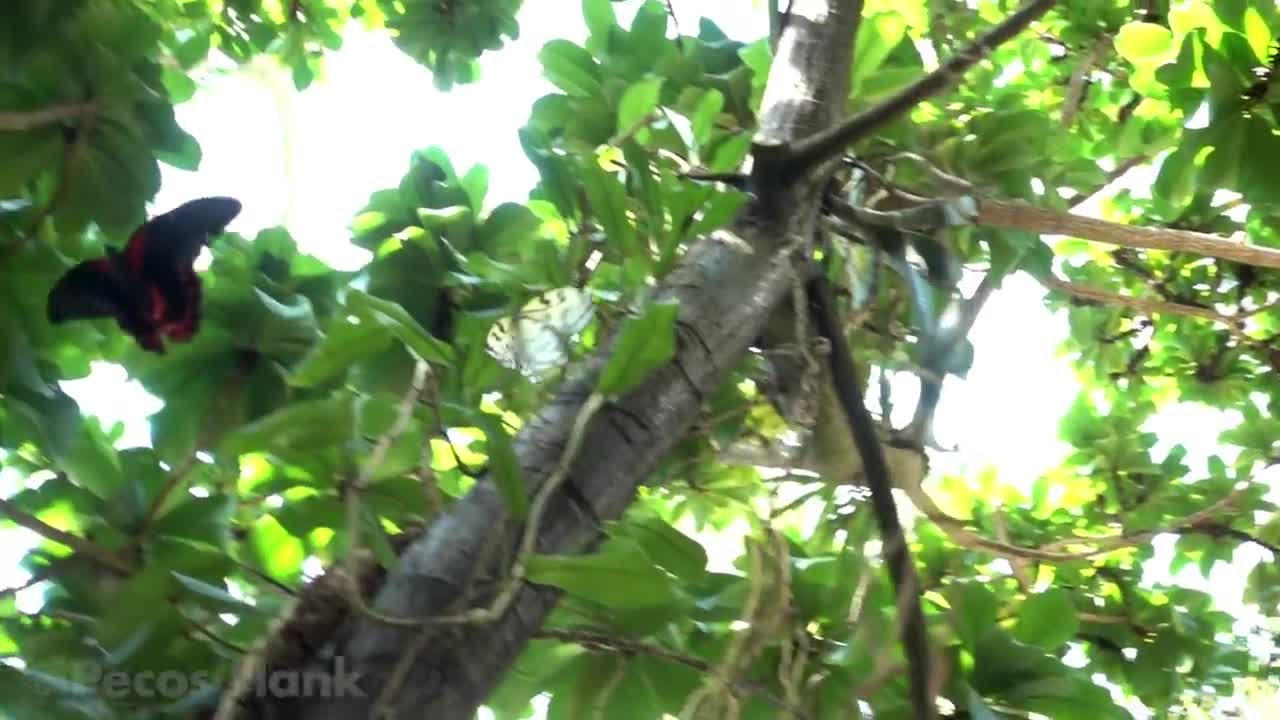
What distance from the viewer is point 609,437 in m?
0.39

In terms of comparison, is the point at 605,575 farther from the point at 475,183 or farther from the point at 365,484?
the point at 475,183

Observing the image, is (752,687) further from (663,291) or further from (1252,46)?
(1252,46)

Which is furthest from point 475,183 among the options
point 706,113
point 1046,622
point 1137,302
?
point 1137,302

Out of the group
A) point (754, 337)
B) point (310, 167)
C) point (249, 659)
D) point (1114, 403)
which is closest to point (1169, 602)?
point (1114, 403)

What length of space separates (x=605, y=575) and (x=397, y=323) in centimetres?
11

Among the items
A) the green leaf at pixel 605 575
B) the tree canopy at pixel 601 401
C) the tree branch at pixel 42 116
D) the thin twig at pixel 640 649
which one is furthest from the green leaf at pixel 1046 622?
the tree branch at pixel 42 116

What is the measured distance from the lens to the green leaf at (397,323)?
13.4 inches

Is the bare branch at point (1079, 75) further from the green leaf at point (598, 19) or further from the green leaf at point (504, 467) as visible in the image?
the green leaf at point (504, 467)

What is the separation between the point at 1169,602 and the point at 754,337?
1.50 feet

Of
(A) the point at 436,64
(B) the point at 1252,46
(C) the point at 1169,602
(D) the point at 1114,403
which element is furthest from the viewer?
(D) the point at 1114,403

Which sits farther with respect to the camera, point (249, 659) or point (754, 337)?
point (754, 337)

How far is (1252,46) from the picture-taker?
57 cm

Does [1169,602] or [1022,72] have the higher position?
[1022,72]

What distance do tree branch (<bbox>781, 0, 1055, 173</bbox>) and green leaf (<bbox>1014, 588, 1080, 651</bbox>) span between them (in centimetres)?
23
